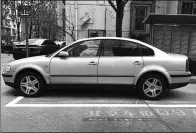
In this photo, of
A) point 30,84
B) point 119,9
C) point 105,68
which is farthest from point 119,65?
point 119,9

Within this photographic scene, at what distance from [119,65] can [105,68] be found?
362 millimetres

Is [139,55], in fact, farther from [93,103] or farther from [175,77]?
[93,103]

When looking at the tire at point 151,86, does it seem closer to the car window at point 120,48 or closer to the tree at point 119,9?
the car window at point 120,48

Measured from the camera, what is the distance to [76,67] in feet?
16.4

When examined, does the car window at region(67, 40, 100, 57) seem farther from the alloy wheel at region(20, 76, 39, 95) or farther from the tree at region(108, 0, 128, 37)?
the tree at region(108, 0, 128, 37)

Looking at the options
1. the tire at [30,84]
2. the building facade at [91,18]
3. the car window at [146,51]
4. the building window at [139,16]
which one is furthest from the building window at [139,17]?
the tire at [30,84]

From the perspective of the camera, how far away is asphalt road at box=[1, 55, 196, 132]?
3.49 meters

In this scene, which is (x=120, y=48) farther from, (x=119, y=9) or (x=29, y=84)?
(x=119, y=9)

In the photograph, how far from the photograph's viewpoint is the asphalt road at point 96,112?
349cm

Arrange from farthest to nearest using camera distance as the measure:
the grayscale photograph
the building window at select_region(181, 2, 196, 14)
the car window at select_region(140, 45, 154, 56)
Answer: the building window at select_region(181, 2, 196, 14) → the car window at select_region(140, 45, 154, 56) → the grayscale photograph

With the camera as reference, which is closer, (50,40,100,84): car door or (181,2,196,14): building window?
(50,40,100,84): car door

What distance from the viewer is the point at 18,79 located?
5.14 metres

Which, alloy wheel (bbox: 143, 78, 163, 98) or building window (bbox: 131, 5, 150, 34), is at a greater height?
building window (bbox: 131, 5, 150, 34)

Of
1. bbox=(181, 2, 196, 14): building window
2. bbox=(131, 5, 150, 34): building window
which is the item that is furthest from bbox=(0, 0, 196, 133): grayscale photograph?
bbox=(181, 2, 196, 14): building window
